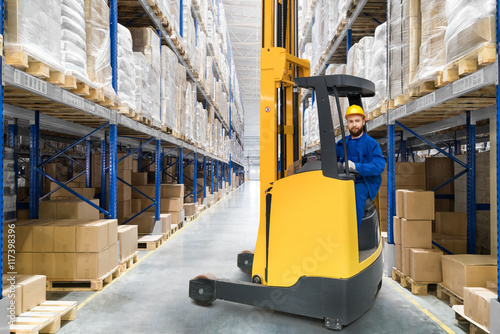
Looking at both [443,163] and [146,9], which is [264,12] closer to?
[146,9]

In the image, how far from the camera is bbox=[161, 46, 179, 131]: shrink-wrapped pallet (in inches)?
256

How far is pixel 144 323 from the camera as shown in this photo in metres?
3.10

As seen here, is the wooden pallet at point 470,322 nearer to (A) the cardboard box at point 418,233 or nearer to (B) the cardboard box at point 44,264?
(A) the cardboard box at point 418,233

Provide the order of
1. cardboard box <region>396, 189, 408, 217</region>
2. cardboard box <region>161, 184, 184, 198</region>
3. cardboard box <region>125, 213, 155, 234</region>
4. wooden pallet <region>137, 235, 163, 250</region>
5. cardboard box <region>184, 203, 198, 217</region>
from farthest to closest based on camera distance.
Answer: cardboard box <region>184, 203, 198, 217</region> < cardboard box <region>161, 184, 184, 198</region> < cardboard box <region>125, 213, 155, 234</region> < wooden pallet <region>137, 235, 163, 250</region> < cardboard box <region>396, 189, 408, 217</region>

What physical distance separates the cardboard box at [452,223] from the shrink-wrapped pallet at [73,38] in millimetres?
4609

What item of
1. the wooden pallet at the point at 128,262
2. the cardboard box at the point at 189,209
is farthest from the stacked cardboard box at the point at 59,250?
the cardboard box at the point at 189,209

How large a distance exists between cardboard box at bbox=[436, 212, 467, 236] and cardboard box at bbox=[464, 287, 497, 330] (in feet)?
6.04

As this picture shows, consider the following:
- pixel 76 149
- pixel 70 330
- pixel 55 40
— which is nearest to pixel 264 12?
pixel 55 40

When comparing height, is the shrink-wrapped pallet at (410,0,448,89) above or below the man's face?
above

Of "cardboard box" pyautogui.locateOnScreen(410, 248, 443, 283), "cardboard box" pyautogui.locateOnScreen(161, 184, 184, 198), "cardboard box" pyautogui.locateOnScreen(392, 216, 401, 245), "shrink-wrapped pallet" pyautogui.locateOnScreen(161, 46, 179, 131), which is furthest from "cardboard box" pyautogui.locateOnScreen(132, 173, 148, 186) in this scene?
"cardboard box" pyautogui.locateOnScreen(410, 248, 443, 283)

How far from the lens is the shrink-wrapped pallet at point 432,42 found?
10.4 ft

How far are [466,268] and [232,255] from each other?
133 inches

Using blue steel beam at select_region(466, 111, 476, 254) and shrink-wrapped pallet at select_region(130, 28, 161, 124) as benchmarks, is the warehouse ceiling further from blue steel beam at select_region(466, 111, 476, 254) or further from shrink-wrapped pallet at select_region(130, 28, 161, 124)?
blue steel beam at select_region(466, 111, 476, 254)

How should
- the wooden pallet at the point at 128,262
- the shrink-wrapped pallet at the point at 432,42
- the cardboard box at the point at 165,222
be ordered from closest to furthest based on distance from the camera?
the shrink-wrapped pallet at the point at 432,42, the wooden pallet at the point at 128,262, the cardboard box at the point at 165,222
